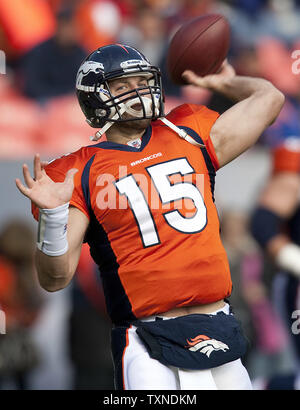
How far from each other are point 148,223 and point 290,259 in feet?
6.81

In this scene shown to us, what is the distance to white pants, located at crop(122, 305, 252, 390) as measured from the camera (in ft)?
9.21

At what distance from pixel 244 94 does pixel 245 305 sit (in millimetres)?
2762

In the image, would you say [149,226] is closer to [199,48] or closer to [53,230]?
[53,230]

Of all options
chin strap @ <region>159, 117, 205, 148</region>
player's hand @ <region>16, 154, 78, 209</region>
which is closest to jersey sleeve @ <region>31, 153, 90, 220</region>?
player's hand @ <region>16, 154, 78, 209</region>

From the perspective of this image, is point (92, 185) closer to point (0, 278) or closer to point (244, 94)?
point (244, 94)

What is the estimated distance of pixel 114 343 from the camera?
304 centimetres

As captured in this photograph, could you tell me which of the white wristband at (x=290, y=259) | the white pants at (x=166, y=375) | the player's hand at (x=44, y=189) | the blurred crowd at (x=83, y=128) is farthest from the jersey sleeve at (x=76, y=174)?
the white wristband at (x=290, y=259)

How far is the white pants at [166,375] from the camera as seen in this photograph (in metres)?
2.81

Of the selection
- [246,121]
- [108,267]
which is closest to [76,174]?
[108,267]

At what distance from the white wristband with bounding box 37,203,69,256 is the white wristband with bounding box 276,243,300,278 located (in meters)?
2.35

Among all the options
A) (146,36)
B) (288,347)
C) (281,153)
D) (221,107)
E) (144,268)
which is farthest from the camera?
(146,36)

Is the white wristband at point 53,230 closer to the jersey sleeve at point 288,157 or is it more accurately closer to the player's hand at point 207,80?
the player's hand at point 207,80

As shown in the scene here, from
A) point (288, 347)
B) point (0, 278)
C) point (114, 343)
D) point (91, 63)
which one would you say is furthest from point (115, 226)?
Answer: point (288, 347)

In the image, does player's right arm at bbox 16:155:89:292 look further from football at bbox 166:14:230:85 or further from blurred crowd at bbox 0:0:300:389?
blurred crowd at bbox 0:0:300:389
